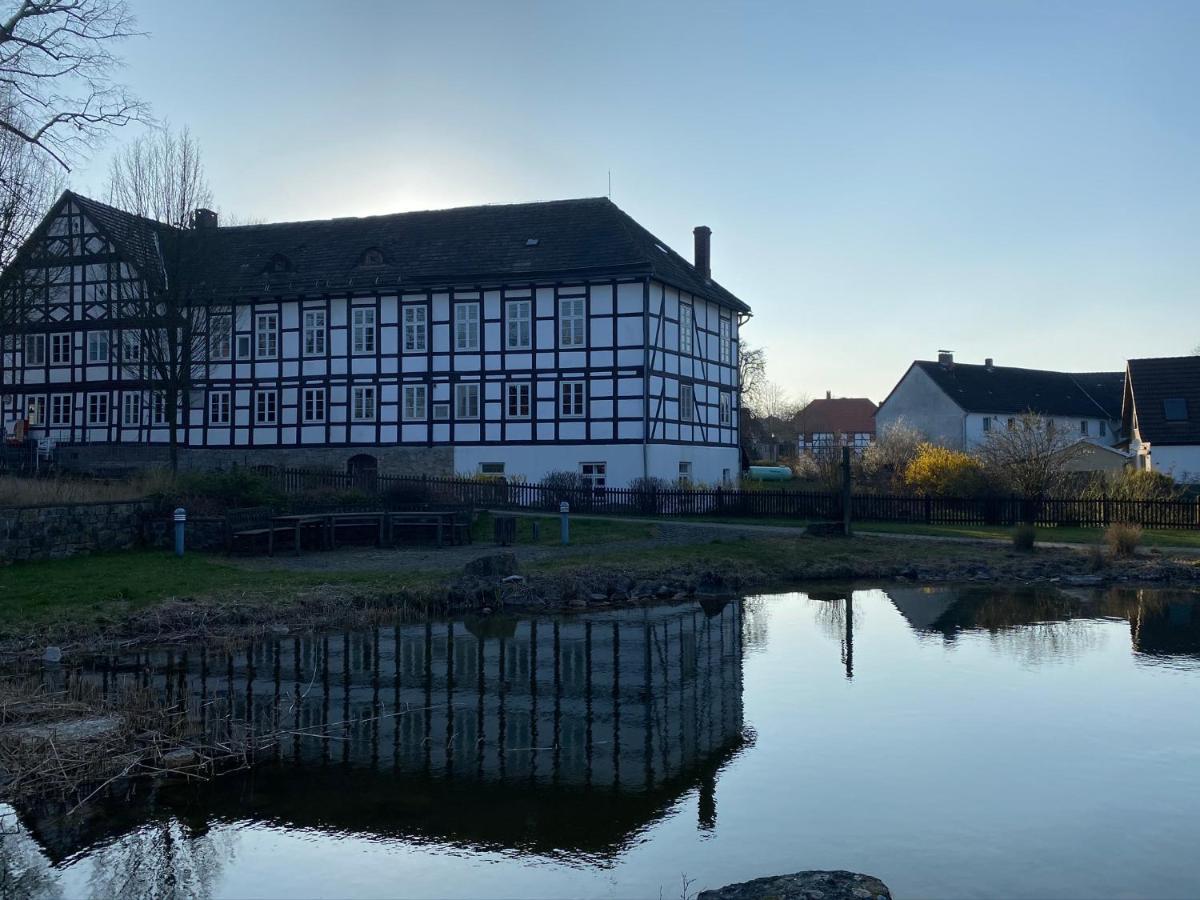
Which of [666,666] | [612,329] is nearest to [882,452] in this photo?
[612,329]

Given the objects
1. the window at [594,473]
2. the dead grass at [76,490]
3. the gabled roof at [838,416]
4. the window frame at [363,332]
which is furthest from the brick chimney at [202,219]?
the gabled roof at [838,416]

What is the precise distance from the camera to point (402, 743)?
11.9 meters

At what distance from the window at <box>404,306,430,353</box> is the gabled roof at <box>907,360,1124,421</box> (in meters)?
38.7

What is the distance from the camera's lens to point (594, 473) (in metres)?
39.3

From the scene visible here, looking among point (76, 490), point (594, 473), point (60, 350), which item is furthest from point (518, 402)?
point (60, 350)

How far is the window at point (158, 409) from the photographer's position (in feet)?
138

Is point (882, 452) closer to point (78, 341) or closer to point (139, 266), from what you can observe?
point (139, 266)

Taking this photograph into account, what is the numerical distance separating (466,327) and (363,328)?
4520 millimetres

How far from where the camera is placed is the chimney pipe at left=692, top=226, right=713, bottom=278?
4572 centimetres

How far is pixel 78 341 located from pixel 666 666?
3826cm

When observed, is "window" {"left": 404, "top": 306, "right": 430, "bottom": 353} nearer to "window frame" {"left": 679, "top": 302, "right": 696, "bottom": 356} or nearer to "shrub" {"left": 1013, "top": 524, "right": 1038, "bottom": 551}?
"window frame" {"left": 679, "top": 302, "right": 696, "bottom": 356}

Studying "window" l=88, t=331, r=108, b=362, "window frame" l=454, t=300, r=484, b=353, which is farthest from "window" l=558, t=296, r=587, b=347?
"window" l=88, t=331, r=108, b=362

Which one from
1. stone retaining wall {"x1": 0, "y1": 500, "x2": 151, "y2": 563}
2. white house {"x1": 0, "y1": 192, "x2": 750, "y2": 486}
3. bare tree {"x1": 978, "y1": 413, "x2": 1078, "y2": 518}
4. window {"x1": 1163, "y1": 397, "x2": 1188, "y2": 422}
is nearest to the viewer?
stone retaining wall {"x1": 0, "y1": 500, "x2": 151, "y2": 563}

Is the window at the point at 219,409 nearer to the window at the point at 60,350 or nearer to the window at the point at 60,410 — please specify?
the window at the point at 60,410
